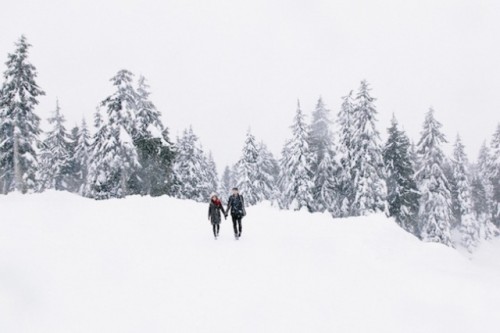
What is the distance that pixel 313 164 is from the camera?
123 ft

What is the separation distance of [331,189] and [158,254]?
2600 cm

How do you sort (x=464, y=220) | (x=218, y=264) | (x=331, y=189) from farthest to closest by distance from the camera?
(x=464, y=220)
(x=331, y=189)
(x=218, y=264)

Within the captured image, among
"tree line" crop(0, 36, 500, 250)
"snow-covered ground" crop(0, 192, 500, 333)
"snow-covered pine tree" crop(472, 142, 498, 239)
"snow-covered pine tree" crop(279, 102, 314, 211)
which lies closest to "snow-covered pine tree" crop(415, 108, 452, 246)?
"tree line" crop(0, 36, 500, 250)

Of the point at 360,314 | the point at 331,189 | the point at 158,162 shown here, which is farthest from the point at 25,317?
the point at 331,189

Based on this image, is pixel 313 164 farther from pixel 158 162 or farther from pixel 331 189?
pixel 158 162

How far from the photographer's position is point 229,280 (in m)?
9.80

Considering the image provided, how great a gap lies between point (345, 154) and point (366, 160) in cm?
243

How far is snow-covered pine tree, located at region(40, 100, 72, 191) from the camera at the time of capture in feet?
142

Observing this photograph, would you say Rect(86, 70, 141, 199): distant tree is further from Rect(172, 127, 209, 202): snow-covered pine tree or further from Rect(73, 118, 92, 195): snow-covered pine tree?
Rect(73, 118, 92, 195): snow-covered pine tree

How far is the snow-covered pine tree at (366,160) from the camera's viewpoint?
103 feet

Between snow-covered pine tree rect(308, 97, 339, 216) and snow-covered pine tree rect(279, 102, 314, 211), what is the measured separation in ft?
3.18

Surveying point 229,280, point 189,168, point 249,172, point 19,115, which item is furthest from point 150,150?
point 229,280

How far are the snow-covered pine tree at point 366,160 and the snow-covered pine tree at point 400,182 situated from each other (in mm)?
3224

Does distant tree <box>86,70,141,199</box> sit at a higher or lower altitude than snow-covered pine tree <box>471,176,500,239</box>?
higher
